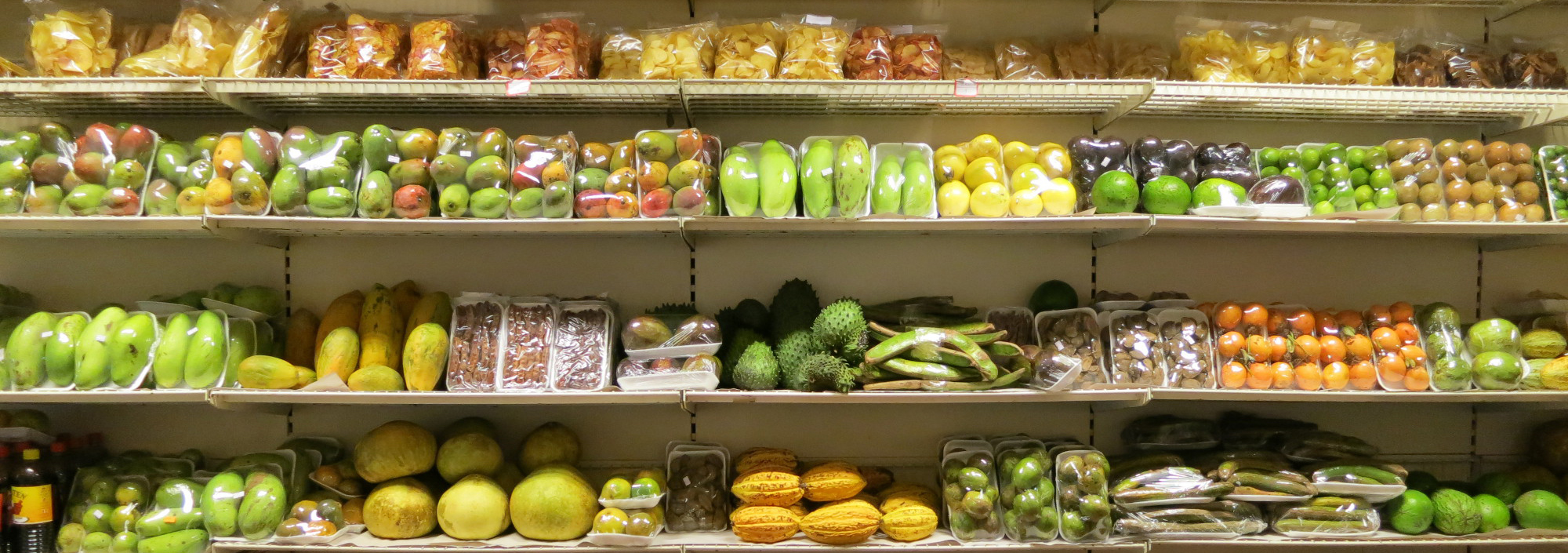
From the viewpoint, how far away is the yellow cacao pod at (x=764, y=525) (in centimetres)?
214

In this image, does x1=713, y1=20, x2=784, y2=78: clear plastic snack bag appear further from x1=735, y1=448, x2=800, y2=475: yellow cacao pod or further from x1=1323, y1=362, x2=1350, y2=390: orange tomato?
x1=1323, y1=362, x2=1350, y2=390: orange tomato

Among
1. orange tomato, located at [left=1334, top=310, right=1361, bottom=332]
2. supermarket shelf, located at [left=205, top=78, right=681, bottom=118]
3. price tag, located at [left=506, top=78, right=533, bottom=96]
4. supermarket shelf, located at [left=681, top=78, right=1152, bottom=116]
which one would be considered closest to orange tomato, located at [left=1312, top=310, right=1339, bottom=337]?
orange tomato, located at [left=1334, top=310, right=1361, bottom=332]

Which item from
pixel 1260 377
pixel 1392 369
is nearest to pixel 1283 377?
pixel 1260 377

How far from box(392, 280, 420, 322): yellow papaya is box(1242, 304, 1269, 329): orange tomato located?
2291 millimetres

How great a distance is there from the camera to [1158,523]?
2170 mm

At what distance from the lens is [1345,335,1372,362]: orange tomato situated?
2238 mm

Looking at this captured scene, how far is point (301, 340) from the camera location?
232 centimetres

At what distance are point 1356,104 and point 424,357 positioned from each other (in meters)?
2.60

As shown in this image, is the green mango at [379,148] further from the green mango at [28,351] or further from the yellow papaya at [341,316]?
the green mango at [28,351]

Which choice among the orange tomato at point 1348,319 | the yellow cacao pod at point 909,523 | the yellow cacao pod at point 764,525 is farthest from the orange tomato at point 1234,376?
the yellow cacao pod at point 764,525

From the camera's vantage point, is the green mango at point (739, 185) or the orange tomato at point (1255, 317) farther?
the orange tomato at point (1255, 317)

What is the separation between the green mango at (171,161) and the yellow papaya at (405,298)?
1.94ft

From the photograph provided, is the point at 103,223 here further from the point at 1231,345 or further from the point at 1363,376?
the point at 1363,376

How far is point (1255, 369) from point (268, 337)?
2678 mm
